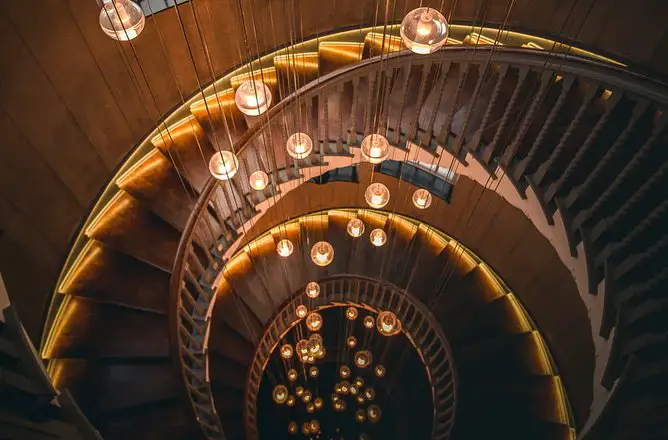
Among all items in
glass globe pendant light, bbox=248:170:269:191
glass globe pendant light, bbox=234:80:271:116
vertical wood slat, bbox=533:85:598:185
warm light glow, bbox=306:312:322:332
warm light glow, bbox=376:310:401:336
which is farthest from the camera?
warm light glow, bbox=306:312:322:332

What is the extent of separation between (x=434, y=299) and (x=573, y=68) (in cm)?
530

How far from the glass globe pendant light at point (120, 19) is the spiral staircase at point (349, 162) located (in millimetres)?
787

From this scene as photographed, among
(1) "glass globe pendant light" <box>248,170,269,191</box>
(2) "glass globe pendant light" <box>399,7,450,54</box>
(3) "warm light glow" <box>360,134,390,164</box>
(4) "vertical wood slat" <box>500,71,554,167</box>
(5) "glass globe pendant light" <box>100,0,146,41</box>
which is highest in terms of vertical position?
(4) "vertical wood slat" <box>500,71,554,167</box>

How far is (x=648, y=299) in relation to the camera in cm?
380

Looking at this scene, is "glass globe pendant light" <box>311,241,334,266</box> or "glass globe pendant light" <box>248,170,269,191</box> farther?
"glass globe pendant light" <box>311,241,334,266</box>

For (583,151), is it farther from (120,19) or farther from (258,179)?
(120,19)

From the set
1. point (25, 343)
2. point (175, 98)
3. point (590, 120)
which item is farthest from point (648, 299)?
point (175, 98)

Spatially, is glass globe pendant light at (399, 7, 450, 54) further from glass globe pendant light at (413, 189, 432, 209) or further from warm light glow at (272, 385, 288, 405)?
warm light glow at (272, 385, 288, 405)

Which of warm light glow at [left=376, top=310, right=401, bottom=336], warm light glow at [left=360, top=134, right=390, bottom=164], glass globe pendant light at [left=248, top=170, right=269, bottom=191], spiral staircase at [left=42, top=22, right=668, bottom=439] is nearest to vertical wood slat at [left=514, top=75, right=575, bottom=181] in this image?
spiral staircase at [left=42, top=22, right=668, bottom=439]

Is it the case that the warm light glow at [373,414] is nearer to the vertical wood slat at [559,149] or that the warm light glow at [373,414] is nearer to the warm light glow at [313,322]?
the warm light glow at [313,322]

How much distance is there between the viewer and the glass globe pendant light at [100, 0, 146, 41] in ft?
8.24

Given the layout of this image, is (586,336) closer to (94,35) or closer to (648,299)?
(648,299)

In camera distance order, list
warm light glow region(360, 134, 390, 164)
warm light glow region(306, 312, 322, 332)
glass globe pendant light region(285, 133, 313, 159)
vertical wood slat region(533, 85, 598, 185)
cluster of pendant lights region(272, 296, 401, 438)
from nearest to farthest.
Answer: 1. warm light glow region(360, 134, 390, 164)
2. glass globe pendant light region(285, 133, 313, 159)
3. vertical wood slat region(533, 85, 598, 185)
4. cluster of pendant lights region(272, 296, 401, 438)
5. warm light glow region(306, 312, 322, 332)

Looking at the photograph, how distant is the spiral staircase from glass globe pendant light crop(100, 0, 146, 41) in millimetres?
787
